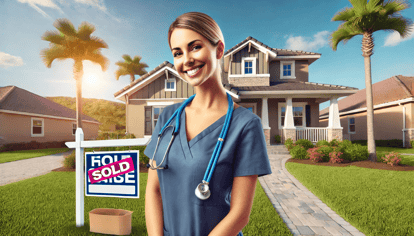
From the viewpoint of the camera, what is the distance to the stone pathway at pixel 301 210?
3.54 meters

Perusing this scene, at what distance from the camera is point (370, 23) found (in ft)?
32.6

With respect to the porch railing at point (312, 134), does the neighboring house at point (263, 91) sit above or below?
above

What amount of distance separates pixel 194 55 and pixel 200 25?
14cm

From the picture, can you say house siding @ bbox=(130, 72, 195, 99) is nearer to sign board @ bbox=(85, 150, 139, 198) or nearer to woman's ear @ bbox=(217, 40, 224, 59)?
sign board @ bbox=(85, 150, 139, 198)

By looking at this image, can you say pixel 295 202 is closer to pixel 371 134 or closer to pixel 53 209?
pixel 53 209

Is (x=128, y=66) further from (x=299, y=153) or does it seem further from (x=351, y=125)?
(x=351, y=125)

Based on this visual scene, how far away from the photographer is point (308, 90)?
1245cm

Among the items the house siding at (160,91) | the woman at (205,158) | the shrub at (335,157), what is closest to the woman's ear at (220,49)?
the woman at (205,158)

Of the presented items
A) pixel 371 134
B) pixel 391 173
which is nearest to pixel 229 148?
pixel 391 173

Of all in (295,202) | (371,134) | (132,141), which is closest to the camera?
(132,141)

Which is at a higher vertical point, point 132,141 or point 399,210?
point 132,141

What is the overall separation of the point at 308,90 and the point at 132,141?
12053 millimetres

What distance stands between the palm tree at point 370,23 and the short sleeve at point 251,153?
11.7 metres

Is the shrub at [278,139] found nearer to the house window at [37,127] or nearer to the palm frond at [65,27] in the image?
the palm frond at [65,27]
